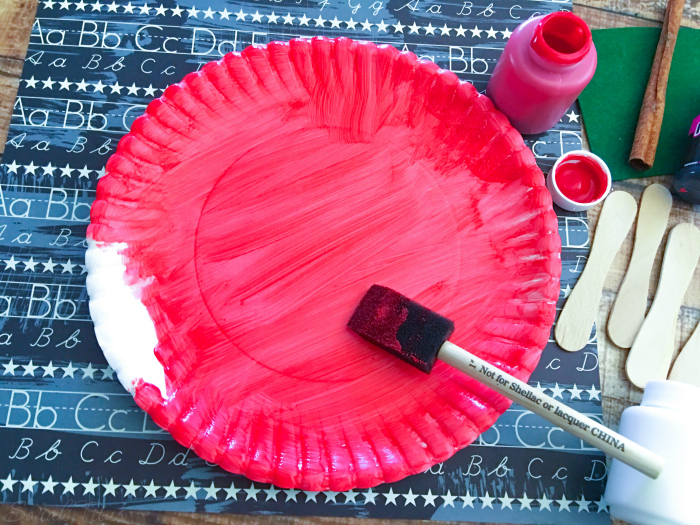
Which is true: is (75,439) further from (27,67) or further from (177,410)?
(27,67)

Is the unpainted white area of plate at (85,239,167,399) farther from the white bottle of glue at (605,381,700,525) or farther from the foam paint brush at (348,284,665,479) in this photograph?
the white bottle of glue at (605,381,700,525)

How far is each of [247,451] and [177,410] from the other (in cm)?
10

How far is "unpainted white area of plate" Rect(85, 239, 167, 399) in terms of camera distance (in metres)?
0.65

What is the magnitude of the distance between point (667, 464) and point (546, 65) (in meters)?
0.52

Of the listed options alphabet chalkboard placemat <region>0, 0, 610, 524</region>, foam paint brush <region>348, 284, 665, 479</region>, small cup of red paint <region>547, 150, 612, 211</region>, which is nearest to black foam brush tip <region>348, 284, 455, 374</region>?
foam paint brush <region>348, 284, 665, 479</region>

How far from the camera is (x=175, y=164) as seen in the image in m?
0.74

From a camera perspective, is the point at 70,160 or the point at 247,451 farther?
the point at 70,160

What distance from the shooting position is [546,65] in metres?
0.71

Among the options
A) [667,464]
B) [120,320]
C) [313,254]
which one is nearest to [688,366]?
[667,464]

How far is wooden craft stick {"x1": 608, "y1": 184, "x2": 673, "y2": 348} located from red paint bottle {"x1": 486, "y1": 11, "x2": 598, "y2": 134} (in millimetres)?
214

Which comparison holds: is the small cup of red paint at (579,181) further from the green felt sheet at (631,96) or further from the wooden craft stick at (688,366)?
the wooden craft stick at (688,366)

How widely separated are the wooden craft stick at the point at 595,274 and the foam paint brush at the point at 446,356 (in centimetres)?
18

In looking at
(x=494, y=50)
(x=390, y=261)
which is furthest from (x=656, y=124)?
(x=390, y=261)

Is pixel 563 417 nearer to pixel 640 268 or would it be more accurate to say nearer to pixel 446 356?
pixel 446 356
